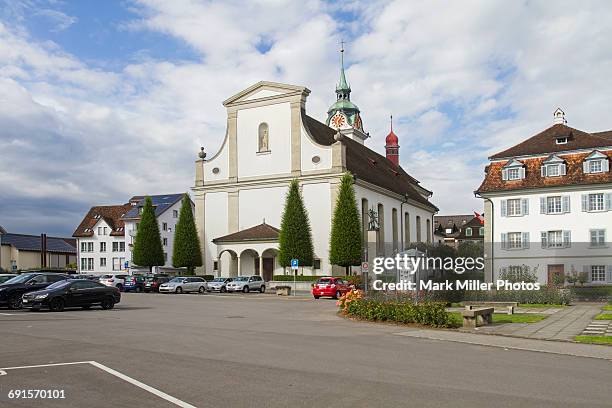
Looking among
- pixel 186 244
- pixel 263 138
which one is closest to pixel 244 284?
pixel 186 244

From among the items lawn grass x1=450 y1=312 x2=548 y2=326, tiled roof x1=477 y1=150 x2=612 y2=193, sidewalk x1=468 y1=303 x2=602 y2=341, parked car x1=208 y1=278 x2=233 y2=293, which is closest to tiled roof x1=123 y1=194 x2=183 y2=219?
parked car x1=208 y1=278 x2=233 y2=293

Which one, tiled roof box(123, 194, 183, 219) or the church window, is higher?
the church window

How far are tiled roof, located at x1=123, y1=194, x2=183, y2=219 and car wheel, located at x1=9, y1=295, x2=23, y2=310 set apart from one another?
58.7 meters

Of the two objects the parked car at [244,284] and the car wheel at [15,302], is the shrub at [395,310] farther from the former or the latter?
the parked car at [244,284]

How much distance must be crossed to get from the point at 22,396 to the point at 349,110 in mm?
79202

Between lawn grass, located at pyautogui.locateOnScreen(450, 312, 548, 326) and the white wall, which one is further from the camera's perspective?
the white wall

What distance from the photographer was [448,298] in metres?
30.4

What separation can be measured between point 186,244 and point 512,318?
132 feet

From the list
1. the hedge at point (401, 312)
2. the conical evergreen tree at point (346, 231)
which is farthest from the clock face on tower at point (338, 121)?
the hedge at point (401, 312)

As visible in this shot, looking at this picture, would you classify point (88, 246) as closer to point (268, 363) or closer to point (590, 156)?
point (590, 156)

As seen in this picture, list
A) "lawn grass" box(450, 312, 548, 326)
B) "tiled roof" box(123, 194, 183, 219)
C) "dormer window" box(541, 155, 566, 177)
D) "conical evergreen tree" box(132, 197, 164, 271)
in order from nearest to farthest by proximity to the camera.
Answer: "lawn grass" box(450, 312, 548, 326)
"dormer window" box(541, 155, 566, 177)
"conical evergreen tree" box(132, 197, 164, 271)
"tiled roof" box(123, 194, 183, 219)

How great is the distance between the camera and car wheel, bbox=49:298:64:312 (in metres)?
25.4

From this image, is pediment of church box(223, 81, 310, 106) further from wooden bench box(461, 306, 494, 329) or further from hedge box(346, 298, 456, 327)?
wooden bench box(461, 306, 494, 329)

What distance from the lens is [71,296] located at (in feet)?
85.4
